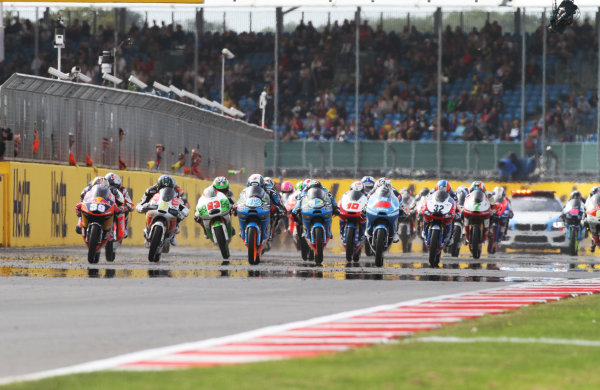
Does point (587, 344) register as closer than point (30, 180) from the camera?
Yes

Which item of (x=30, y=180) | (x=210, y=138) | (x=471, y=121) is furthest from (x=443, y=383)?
(x=471, y=121)

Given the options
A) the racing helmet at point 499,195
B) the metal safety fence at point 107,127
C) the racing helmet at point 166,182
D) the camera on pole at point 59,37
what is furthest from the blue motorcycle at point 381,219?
the camera on pole at point 59,37

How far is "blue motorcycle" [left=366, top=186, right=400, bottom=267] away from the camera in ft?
75.0

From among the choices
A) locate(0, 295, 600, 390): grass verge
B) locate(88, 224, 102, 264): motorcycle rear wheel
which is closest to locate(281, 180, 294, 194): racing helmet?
locate(88, 224, 102, 264): motorcycle rear wheel

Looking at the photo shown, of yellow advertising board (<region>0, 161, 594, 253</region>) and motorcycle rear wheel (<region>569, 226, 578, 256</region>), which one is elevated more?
yellow advertising board (<region>0, 161, 594, 253</region>)

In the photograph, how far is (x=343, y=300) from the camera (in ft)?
48.8

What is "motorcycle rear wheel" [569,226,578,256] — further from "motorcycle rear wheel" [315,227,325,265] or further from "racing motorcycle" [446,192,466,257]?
"motorcycle rear wheel" [315,227,325,265]

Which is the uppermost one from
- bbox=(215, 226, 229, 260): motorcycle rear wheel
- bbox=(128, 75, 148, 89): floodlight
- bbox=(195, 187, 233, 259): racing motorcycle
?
bbox=(128, 75, 148, 89): floodlight

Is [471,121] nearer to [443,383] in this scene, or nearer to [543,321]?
[543,321]

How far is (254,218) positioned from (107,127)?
35.9ft

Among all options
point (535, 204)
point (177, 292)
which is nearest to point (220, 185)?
point (177, 292)

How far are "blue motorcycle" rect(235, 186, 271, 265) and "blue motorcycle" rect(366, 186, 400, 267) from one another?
1686 millimetres

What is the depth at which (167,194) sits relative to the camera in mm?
23688

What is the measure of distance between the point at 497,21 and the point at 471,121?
5830 mm
